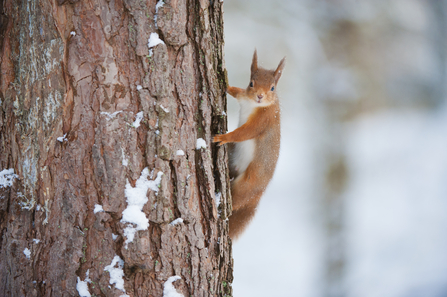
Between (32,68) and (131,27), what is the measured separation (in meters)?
0.34

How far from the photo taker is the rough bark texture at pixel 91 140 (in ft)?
3.15

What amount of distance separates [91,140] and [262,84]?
3.07 ft

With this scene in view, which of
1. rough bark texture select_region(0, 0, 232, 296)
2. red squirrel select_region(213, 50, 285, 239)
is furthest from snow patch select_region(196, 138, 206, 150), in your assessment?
red squirrel select_region(213, 50, 285, 239)

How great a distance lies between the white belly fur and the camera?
5.47ft

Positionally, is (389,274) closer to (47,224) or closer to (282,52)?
(282,52)

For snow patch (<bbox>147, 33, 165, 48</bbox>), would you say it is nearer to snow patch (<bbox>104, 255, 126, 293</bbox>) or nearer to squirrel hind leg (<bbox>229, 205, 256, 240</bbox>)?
snow patch (<bbox>104, 255, 126, 293</bbox>)

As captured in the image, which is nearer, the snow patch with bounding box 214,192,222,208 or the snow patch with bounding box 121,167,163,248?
the snow patch with bounding box 121,167,163,248

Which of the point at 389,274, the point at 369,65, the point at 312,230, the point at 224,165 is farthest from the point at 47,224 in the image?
the point at 389,274

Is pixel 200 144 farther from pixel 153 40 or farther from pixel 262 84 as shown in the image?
pixel 262 84

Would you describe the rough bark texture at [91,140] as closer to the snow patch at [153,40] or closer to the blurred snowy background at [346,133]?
the snow patch at [153,40]

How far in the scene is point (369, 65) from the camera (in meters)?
3.29

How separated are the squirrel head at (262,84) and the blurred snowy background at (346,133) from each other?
1475mm

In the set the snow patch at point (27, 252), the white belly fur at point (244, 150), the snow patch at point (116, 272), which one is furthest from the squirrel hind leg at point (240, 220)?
the snow patch at point (27, 252)

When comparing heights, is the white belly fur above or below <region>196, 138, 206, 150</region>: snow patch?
above
